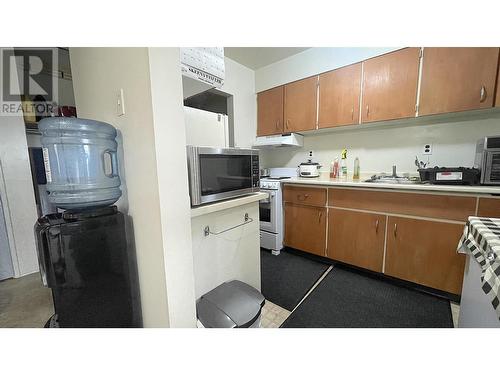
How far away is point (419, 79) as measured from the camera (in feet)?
5.10

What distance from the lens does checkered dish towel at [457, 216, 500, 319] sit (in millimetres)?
494

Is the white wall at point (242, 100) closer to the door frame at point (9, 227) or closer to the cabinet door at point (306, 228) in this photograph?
the cabinet door at point (306, 228)

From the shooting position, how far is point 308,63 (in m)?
2.11

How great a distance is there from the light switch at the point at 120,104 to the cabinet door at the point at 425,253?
1892mm

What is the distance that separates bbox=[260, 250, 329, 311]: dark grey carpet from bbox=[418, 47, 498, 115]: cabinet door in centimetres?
162

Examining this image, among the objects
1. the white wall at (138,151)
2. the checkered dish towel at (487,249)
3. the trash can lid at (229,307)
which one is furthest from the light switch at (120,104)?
the checkered dish towel at (487,249)

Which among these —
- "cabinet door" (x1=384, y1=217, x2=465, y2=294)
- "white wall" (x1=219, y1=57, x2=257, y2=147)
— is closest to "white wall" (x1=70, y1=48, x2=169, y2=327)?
"white wall" (x1=219, y1=57, x2=257, y2=147)

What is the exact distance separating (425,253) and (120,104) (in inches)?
82.4

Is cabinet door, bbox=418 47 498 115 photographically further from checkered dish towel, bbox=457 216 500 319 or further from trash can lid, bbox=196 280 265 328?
trash can lid, bbox=196 280 265 328

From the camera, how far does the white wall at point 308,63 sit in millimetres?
1810

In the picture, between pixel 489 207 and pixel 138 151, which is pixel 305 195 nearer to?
pixel 489 207
